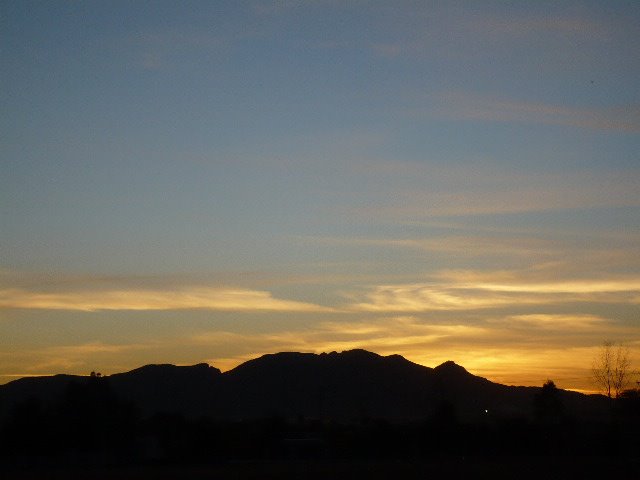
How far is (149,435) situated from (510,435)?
3584cm

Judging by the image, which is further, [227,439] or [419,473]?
[227,439]

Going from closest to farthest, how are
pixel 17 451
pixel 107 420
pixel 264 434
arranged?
1. pixel 17 451
2. pixel 107 420
3. pixel 264 434

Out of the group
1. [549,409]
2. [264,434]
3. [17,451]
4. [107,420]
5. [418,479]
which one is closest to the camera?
[418,479]

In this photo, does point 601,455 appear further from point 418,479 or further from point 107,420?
point 107,420

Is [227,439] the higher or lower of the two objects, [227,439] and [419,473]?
the higher

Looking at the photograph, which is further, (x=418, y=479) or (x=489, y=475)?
(x=489, y=475)

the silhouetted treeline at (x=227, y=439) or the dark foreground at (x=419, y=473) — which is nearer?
the dark foreground at (x=419, y=473)

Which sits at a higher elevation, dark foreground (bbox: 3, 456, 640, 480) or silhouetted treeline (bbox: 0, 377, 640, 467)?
silhouetted treeline (bbox: 0, 377, 640, 467)

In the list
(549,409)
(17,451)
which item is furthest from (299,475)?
(549,409)

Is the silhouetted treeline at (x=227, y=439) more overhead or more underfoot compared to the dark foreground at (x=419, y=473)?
more overhead

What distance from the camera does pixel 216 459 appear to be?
269ft

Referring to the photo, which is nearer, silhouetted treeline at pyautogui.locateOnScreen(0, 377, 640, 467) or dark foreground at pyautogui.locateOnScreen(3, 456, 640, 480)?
dark foreground at pyautogui.locateOnScreen(3, 456, 640, 480)

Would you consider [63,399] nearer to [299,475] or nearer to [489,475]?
[299,475]

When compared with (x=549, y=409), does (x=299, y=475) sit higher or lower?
lower
